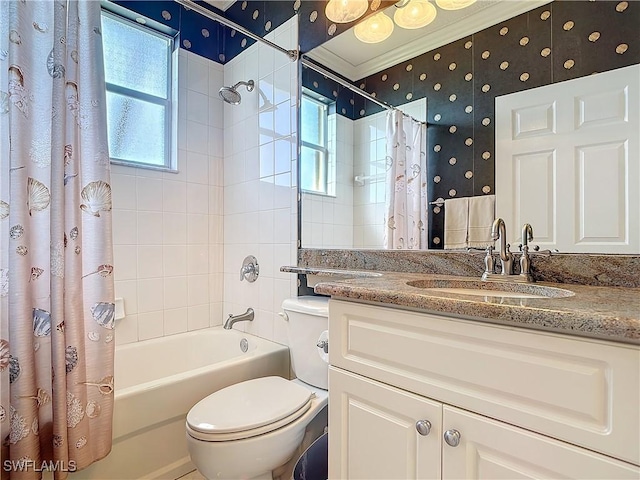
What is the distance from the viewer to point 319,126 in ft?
6.11

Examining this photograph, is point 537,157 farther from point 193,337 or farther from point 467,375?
point 193,337

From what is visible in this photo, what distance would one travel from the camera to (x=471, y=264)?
1239 millimetres

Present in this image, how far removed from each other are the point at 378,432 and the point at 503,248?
2.22 ft

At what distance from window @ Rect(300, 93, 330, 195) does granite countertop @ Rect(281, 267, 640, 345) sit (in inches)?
39.4

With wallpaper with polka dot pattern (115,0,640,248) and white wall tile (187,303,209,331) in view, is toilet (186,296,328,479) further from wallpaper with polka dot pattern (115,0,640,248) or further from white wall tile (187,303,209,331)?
white wall tile (187,303,209,331)

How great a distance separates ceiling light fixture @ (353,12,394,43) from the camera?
1.56 metres

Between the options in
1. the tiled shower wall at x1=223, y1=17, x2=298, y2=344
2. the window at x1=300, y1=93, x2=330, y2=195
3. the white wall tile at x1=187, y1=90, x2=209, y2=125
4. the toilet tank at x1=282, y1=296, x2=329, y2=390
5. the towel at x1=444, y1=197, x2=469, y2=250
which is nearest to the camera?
the towel at x1=444, y1=197, x2=469, y2=250

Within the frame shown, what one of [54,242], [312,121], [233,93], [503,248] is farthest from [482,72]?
[54,242]

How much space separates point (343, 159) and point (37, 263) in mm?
1329

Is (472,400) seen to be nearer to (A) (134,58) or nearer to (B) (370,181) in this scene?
(B) (370,181)

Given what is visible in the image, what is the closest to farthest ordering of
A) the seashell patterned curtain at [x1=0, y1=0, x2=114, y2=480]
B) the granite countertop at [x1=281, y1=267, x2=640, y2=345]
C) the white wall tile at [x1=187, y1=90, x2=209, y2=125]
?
the granite countertop at [x1=281, y1=267, x2=640, y2=345] → the seashell patterned curtain at [x1=0, y1=0, x2=114, y2=480] → the white wall tile at [x1=187, y1=90, x2=209, y2=125]
